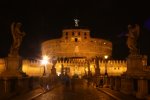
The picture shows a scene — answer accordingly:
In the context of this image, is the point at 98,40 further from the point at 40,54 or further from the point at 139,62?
the point at 139,62

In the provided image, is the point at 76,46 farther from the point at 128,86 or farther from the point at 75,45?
the point at 128,86

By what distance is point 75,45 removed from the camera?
437 ft

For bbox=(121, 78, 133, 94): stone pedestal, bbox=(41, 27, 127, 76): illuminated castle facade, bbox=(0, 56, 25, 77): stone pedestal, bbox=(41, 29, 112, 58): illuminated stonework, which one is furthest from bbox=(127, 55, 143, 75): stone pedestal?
bbox=(41, 29, 112, 58): illuminated stonework

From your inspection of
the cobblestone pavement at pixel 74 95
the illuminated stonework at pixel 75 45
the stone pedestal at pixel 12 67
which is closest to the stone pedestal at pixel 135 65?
the cobblestone pavement at pixel 74 95

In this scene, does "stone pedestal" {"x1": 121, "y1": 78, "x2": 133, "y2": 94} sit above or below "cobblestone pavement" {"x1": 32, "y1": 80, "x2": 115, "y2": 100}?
above

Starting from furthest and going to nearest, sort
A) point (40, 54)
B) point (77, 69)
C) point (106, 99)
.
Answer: point (40, 54) → point (77, 69) → point (106, 99)

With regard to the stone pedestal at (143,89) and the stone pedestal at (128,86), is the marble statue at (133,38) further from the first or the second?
the stone pedestal at (143,89)

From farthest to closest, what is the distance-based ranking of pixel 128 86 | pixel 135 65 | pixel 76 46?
pixel 76 46 < pixel 135 65 < pixel 128 86

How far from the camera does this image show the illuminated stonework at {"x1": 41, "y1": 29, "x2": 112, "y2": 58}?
133 meters

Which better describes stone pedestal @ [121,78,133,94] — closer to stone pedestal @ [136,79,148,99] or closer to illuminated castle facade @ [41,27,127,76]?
stone pedestal @ [136,79,148,99]

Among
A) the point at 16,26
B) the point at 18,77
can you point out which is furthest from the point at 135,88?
the point at 16,26

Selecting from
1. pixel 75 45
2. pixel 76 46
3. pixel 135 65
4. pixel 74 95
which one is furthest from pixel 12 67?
pixel 75 45

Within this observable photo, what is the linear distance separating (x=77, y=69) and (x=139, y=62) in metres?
83.3

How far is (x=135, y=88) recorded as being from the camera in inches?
874
